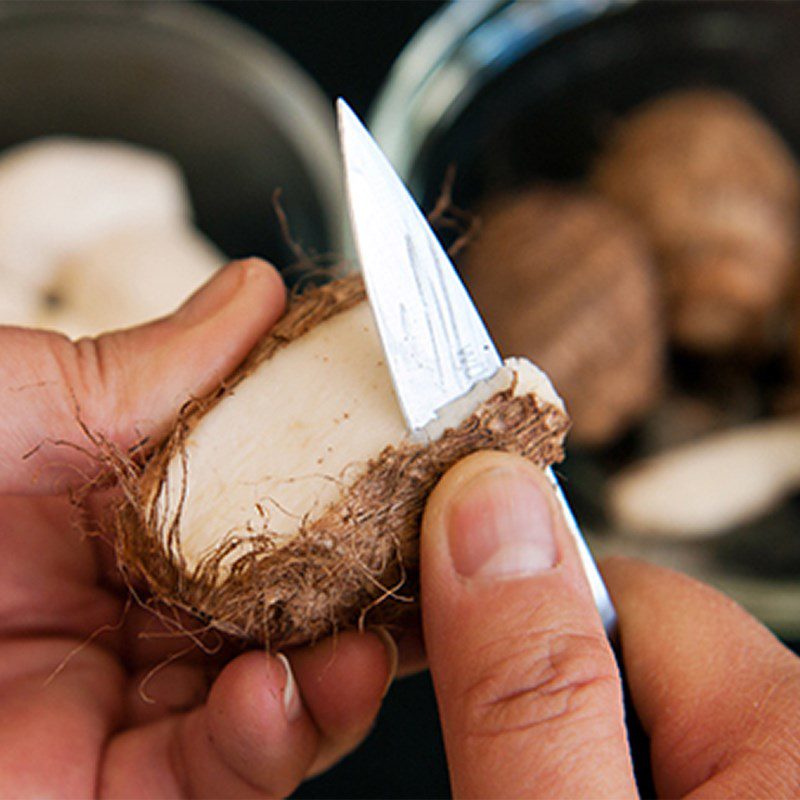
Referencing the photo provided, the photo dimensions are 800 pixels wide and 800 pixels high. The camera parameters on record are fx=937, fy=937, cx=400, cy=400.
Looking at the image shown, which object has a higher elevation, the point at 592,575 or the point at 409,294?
the point at 409,294

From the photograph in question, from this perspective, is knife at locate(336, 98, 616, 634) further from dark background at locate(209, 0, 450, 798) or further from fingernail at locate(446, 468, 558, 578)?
dark background at locate(209, 0, 450, 798)

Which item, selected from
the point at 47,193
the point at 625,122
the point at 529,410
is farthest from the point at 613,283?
the point at 47,193

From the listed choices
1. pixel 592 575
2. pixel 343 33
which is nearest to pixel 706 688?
pixel 592 575

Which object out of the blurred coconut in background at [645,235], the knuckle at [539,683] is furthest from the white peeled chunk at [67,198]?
the knuckle at [539,683]

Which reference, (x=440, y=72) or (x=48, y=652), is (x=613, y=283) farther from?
(x=48, y=652)

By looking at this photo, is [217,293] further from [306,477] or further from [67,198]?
[67,198]
